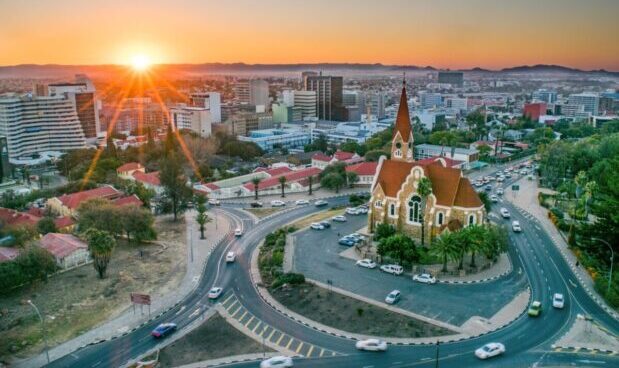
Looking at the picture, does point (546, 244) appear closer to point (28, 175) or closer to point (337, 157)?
point (337, 157)

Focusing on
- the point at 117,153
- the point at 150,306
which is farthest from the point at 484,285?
the point at 117,153

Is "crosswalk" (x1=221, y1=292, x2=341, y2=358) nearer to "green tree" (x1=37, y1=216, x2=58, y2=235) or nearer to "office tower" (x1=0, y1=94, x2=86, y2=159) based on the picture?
"green tree" (x1=37, y1=216, x2=58, y2=235)

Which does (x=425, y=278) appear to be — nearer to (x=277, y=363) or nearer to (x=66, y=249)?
(x=277, y=363)

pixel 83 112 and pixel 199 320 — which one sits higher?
pixel 83 112

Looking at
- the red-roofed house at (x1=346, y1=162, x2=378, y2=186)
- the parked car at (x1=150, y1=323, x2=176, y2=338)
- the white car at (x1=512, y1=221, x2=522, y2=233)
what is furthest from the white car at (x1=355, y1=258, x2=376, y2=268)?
the red-roofed house at (x1=346, y1=162, x2=378, y2=186)

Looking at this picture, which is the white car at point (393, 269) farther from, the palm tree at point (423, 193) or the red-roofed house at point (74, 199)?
the red-roofed house at point (74, 199)

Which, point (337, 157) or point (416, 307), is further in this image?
point (337, 157)
